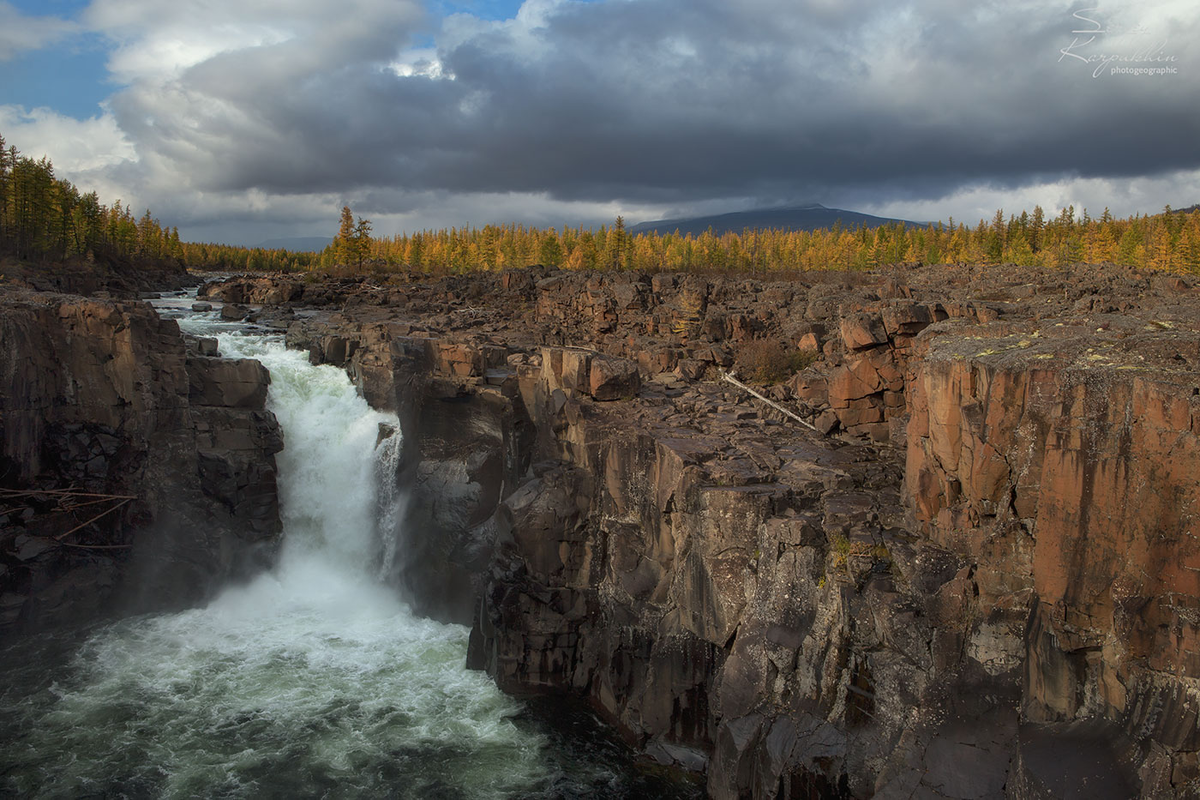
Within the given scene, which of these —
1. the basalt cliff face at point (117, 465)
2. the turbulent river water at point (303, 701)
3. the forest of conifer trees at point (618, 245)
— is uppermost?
the forest of conifer trees at point (618, 245)

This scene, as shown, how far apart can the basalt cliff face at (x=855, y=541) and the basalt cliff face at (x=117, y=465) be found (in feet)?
26.6

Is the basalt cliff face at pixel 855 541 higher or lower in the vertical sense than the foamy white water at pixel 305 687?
higher

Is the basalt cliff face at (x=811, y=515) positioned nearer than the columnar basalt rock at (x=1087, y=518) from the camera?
No

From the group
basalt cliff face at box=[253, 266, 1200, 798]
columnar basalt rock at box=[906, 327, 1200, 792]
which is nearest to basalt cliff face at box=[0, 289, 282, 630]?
basalt cliff face at box=[253, 266, 1200, 798]

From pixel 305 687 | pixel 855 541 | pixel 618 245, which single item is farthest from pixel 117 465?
pixel 618 245

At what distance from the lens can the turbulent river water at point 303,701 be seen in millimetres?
23781

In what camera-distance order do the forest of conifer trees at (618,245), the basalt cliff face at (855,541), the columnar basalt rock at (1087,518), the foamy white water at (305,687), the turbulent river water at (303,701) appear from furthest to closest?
the forest of conifer trees at (618,245) < the foamy white water at (305,687) < the turbulent river water at (303,701) < the basalt cliff face at (855,541) < the columnar basalt rock at (1087,518)

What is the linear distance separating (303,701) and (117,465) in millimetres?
16122

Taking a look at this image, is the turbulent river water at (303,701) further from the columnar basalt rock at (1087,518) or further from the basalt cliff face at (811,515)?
the columnar basalt rock at (1087,518)

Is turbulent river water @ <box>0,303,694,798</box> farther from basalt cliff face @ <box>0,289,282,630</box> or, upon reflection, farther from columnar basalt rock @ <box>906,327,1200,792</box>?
columnar basalt rock @ <box>906,327,1200,792</box>

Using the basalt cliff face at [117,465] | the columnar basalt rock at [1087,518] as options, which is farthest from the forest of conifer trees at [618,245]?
the columnar basalt rock at [1087,518]

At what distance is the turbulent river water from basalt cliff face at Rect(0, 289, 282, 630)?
158 centimetres

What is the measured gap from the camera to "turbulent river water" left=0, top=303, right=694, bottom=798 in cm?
2378

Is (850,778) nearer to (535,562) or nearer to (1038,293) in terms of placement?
(535,562)
